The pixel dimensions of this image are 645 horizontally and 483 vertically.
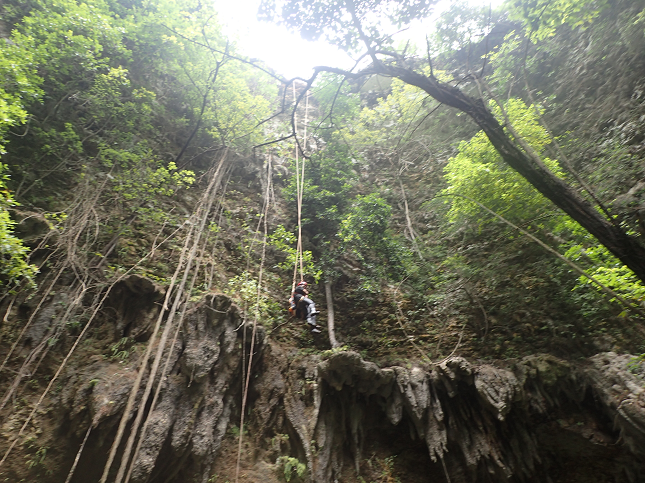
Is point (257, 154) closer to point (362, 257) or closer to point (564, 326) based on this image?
point (362, 257)

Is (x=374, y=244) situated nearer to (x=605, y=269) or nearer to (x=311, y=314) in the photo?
(x=311, y=314)

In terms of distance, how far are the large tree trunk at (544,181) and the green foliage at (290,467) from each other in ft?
13.7

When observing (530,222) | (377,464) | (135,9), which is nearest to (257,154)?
(135,9)

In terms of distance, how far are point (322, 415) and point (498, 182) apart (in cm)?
455

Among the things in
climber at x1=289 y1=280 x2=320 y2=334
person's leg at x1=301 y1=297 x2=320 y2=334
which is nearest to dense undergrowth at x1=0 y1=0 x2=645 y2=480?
climber at x1=289 y1=280 x2=320 y2=334

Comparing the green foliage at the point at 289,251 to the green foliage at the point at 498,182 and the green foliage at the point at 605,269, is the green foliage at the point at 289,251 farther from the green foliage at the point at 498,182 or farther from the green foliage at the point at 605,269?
the green foliage at the point at 605,269

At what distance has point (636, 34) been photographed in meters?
5.84

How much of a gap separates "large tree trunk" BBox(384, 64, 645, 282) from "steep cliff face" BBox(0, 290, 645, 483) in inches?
76.8

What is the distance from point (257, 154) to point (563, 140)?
25.1 ft

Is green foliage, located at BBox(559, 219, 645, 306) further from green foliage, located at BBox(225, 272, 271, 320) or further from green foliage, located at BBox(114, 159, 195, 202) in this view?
green foliage, located at BBox(114, 159, 195, 202)

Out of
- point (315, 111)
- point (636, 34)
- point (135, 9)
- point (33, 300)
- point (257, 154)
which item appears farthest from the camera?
point (315, 111)

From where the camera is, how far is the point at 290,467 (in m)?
3.81

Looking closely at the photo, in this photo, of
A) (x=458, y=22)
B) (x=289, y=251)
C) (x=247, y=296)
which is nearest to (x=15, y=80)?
(x=247, y=296)

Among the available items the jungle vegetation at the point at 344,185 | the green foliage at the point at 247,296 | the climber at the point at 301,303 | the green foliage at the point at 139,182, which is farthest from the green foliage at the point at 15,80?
the climber at the point at 301,303
